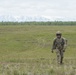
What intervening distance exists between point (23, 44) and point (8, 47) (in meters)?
3.37

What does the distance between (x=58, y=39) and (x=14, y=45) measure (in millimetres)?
19482

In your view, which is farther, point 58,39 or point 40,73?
point 58,39

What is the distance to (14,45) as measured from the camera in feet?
136

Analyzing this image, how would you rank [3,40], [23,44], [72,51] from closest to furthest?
1. [72,51]
2. [23,44]
3. [3,40]

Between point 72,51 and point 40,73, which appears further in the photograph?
point 72,51

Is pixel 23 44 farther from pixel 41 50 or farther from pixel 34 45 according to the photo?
pixel 41 50

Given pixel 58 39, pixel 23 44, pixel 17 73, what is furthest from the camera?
pixel 23 44

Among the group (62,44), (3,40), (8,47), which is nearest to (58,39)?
(62,44)

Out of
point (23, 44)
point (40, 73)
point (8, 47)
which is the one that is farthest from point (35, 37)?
point (40, 73)

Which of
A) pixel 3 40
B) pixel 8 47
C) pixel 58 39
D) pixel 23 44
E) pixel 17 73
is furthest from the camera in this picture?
pixel 3 40

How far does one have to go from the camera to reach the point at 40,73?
55.8 feet

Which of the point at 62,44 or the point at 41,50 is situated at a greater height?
the point at 62,44

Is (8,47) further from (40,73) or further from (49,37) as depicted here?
(40,73)

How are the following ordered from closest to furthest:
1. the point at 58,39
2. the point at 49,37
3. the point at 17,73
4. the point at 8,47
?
the point at 17,73 → the point at 58,39 → the point at 8,47 → the point at 49,37
